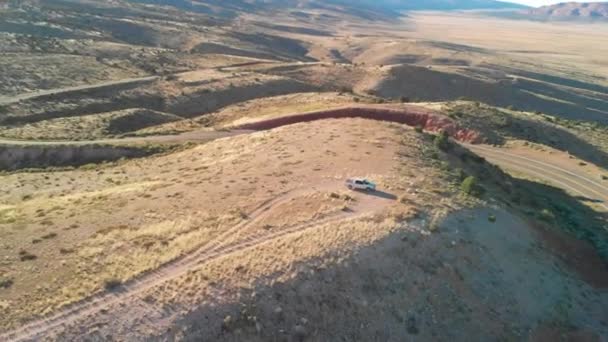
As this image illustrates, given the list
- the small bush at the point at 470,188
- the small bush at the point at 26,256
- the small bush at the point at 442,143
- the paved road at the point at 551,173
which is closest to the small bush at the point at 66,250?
the small bush at the point at 26,256

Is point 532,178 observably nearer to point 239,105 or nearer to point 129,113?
point 239,105

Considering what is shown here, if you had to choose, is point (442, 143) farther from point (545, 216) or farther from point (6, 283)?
point (6, 283)

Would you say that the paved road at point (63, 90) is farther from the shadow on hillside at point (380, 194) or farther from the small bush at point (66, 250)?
the shadow on hillside at point (380, 194)

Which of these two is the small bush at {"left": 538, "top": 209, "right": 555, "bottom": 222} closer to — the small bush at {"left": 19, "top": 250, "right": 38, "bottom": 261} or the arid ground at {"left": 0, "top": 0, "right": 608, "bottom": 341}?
the arid ground at {"left": 0, "top": 0, "right": 608, "bottom": 341}

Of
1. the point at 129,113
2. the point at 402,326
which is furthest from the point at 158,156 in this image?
the point at 402,326

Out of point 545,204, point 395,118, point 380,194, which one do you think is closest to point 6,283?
point 380,194
